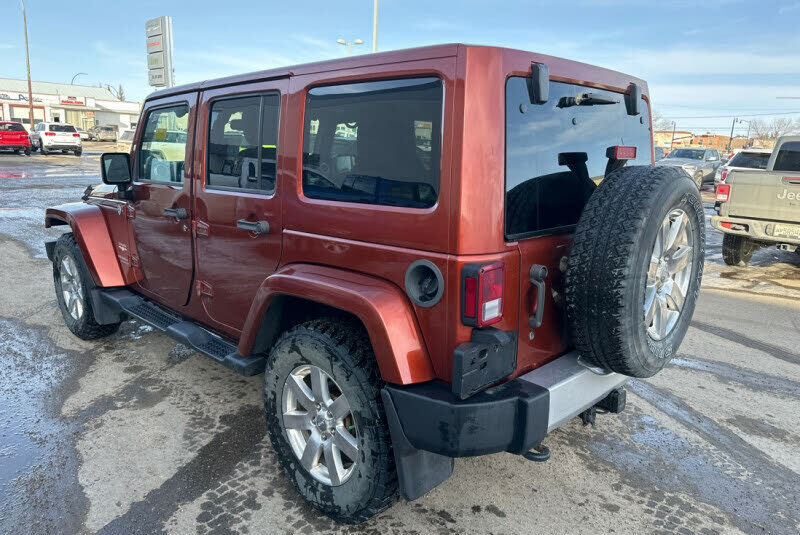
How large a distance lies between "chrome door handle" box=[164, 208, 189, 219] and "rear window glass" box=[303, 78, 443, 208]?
1144 mm

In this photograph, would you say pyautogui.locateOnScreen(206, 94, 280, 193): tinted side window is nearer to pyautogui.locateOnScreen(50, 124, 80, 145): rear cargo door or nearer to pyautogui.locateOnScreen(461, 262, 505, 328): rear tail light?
pyautogui.locateOnScreen(461, 262, 505, 328): rear tail light

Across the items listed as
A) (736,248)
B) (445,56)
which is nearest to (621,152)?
(445,56)

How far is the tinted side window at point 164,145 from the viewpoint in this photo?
139 inches

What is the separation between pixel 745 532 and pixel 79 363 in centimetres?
443

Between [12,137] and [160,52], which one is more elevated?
[160,52]

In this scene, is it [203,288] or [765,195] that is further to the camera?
[765,195]

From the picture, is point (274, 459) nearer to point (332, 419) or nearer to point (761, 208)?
point (332, 419)

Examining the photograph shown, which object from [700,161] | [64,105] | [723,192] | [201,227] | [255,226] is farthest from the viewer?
[64,105]

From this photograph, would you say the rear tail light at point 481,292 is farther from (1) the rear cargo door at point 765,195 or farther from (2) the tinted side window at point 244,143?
(1) the rear cargo door at point 765,195

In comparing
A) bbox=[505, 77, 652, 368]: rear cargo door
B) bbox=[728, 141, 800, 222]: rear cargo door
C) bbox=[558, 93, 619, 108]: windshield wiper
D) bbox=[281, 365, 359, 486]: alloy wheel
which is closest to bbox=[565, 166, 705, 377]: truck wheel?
bbox=[505, 77, 652, 368]: rear cargo door

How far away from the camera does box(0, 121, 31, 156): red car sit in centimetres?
2788

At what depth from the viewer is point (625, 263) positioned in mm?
2146

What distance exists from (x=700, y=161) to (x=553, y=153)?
2327 cm

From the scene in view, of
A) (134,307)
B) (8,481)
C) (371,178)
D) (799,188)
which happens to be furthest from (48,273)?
(799,188)
